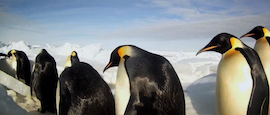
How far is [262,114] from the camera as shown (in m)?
1.48

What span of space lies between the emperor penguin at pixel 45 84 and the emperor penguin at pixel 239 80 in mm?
1812

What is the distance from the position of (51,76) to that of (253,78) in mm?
2121

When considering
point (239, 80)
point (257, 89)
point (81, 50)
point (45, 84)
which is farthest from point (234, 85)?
point (81, 50)

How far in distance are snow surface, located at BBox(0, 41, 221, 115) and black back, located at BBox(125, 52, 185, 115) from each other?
1118 millimetres

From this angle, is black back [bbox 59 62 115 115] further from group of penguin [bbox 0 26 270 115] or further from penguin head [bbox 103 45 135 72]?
penguin head [bbox 103 45 135 72]

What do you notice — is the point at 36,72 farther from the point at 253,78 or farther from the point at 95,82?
the point at 253,78

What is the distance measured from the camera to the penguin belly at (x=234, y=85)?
1.48 meters

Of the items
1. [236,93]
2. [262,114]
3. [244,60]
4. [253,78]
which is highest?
[244,60]

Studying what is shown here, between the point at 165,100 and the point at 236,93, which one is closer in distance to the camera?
the point at 165,100

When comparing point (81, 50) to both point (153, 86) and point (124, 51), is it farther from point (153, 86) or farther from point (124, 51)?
point (153, 86)

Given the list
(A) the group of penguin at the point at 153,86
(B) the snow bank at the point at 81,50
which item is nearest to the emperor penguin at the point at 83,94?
(A) the group of penguin at the point at 153,86

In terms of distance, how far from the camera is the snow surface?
7.53ft

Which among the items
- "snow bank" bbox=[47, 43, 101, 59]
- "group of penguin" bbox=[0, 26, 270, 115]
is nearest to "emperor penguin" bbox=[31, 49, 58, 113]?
"group of penguin" bbox=[0, 26, 270, 115]

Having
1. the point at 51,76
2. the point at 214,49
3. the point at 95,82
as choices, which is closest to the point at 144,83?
the point at 95,82
